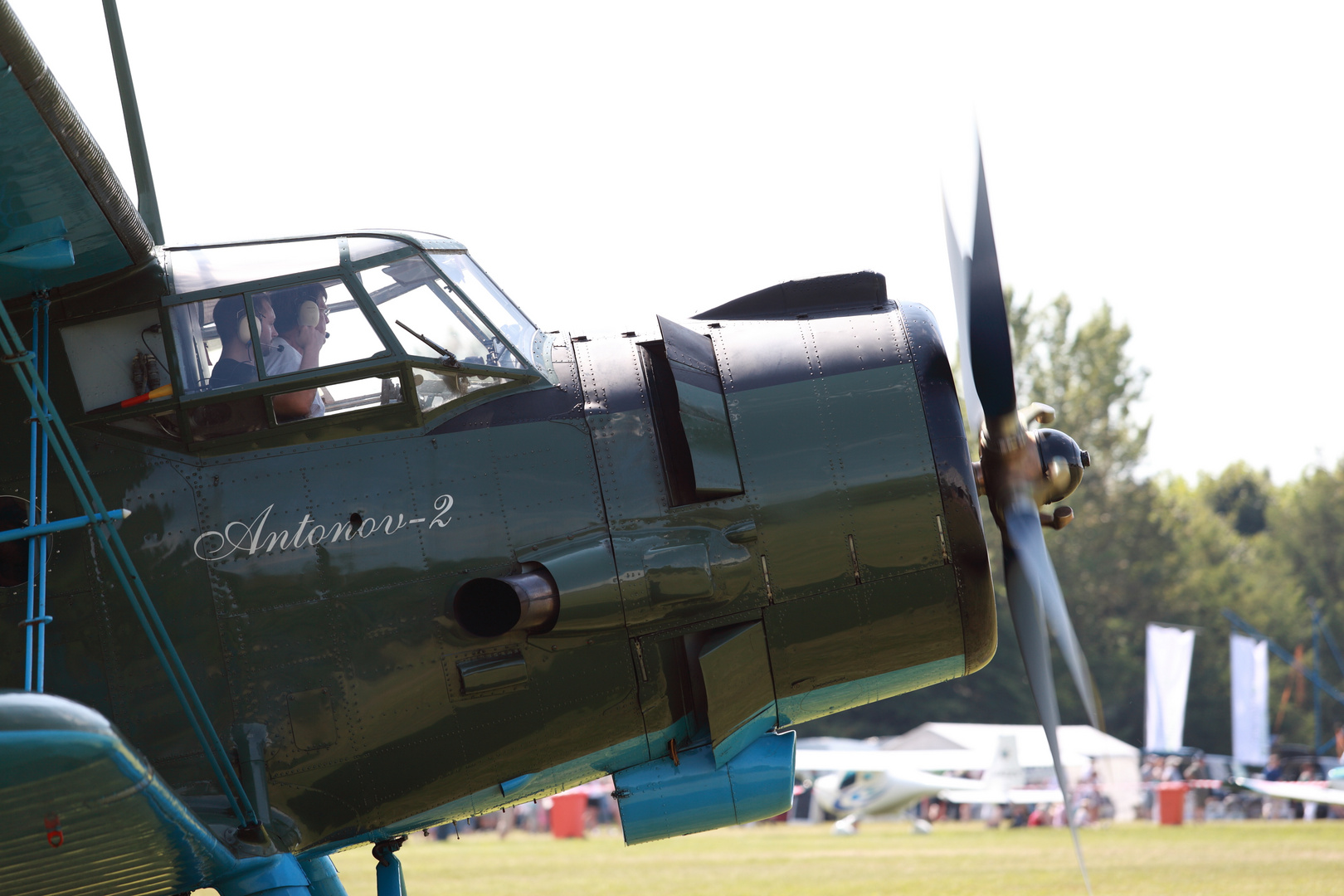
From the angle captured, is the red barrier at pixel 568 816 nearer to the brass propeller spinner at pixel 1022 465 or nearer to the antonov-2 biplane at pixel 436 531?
the antonov-2 biplane at pixel 436 531

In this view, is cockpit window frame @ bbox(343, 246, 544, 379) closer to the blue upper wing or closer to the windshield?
the windshield

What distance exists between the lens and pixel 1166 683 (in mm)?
36969

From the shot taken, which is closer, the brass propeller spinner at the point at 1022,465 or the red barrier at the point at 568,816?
the brass propeller spinner at the point at 1022,465

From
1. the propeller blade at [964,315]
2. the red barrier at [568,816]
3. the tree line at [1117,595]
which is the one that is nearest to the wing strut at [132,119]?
the propeller blade at [964,315]

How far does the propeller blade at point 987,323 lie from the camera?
24.6 feet

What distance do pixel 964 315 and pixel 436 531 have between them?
11.6ft

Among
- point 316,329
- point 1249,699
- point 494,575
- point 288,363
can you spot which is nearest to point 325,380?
point 288,363

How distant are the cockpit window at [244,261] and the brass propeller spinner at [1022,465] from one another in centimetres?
410

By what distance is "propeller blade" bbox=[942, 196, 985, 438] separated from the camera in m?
7.57

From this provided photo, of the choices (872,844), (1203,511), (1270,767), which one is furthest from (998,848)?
(1203,511)

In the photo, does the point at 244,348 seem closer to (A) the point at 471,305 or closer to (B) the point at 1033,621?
(A) the point at 471,305

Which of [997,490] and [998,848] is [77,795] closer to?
[997,490]

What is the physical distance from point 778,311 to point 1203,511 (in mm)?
91495

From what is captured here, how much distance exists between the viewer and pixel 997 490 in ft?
24.9
